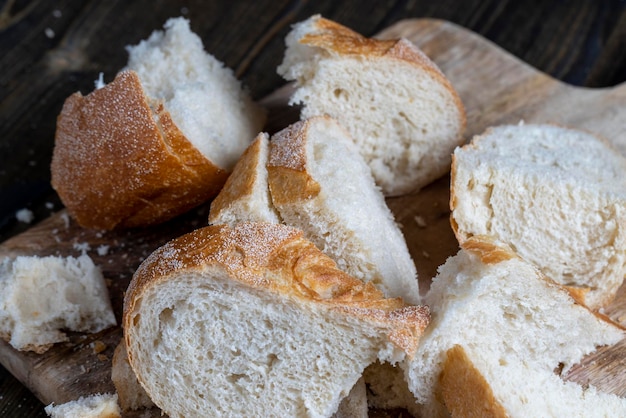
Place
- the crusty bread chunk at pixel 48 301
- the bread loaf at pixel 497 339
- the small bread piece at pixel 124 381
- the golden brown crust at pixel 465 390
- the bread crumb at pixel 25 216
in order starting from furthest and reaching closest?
the bread crumb at pixel 25 216 < the crusty bread chunk at pixel 48 301 < the small bread piece at pixel 124 381 < the bread loaf at pixel 497 339 < the golden brown crust at pixel 465 390

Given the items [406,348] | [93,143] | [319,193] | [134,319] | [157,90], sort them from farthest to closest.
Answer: [157,90]
[93,143]
[319,193]
[134,319]
[406,348]

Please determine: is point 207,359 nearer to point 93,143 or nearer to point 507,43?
point 93,143

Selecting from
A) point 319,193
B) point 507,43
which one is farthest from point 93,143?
point 507,43

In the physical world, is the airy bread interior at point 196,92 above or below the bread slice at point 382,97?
above

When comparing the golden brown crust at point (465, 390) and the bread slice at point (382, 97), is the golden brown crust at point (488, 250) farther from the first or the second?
the bread slice at point (382, 97)

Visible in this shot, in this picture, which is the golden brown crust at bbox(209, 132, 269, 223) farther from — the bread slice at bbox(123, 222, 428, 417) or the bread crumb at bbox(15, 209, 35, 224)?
the bread crumb at bbox(15, 209, 35, 224)

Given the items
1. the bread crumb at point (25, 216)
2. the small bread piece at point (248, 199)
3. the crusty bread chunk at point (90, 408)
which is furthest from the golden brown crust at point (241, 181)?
the bread crumb at point (25, 216)

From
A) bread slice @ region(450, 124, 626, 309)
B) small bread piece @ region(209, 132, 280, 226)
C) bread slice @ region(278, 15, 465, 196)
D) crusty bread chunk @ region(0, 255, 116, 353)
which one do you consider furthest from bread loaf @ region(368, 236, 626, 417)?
crusty bread chunk @ region(0, 255, 116, 353)
